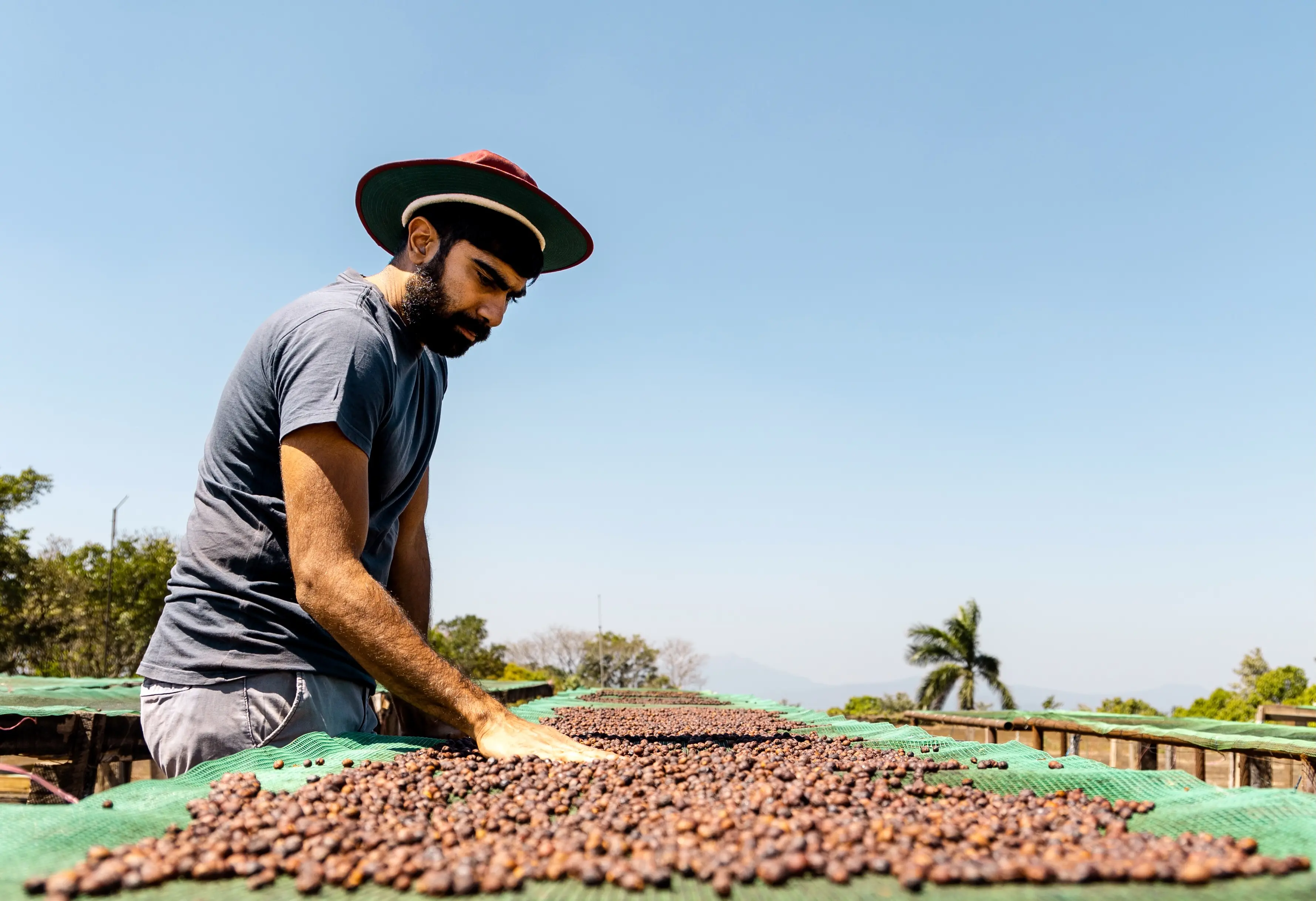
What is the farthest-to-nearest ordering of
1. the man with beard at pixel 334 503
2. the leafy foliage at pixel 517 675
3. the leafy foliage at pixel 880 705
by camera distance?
the leafy foliage at pixel 517 675 → the leafy foliage at pixel 880 705 → the man with beard at pixel 334 503

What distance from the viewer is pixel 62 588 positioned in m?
30.4

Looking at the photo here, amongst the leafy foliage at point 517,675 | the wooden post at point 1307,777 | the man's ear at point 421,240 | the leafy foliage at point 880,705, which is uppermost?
the man's ear at point 421,240

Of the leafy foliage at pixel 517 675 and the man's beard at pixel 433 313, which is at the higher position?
the man's beard at pixel 433 313

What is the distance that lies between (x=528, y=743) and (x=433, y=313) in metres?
1.47

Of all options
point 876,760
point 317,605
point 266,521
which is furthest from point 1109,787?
point 266,521

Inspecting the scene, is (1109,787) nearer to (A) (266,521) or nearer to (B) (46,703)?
(A) (266,521)

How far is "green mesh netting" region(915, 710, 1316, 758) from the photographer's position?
21.9 ft

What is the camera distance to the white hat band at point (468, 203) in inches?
121

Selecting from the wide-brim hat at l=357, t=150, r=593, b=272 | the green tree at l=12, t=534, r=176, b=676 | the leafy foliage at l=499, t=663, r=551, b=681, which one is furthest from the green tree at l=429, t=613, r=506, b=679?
the wide-brim hat at l=357, t=150, r=593, b=272

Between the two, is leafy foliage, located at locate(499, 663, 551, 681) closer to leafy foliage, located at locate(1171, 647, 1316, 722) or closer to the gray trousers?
leafy foliage, located at locate(1171, 647, 1316, 722)

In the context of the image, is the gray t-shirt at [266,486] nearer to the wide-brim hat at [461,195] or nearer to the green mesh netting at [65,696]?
the wide-brim hat at [461,195]

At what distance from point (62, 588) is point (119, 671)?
360 cm

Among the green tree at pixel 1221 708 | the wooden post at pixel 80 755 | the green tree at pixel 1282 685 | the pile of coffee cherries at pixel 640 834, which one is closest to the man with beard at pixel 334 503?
the pile of coffee cherries at pixel 640 834

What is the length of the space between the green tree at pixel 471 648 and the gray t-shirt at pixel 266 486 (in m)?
34.7
